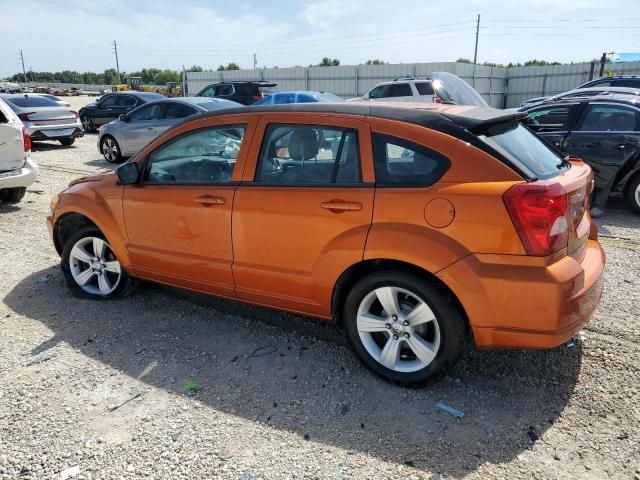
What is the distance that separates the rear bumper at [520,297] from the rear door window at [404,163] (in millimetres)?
529

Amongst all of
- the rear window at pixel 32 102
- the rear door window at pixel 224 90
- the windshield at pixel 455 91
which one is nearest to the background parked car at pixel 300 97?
the rear door window at pixel 224 90

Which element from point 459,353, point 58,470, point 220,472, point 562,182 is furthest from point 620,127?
point 58,470

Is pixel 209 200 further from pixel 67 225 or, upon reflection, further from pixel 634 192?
pixel 634 192

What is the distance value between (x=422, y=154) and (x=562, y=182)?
0.80 meters

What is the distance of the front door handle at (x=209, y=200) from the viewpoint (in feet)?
11.9

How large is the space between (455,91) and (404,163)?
5.50m

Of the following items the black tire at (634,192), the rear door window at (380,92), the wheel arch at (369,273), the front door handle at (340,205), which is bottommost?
the black tire at (634,192)

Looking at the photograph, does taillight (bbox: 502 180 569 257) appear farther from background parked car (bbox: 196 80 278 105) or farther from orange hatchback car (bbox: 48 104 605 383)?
background parked car (bbox: 196 80 278 105)

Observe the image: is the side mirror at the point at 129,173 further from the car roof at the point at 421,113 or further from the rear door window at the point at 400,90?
the rear door window at the point at 400,90

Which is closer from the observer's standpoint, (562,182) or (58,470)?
(58,470)

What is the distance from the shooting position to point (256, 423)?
2902mm

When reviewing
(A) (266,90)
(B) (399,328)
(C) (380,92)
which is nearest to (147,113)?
(A) (266,90)

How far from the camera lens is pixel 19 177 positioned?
7.58 m

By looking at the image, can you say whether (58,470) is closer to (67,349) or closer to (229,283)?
(67,349)
